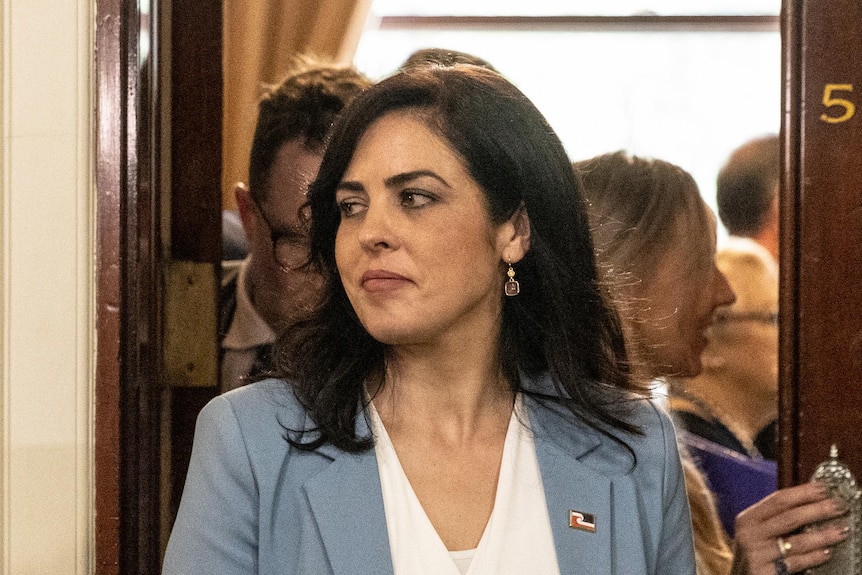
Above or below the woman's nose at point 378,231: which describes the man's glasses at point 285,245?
below

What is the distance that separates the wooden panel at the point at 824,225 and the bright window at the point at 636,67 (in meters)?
0.08

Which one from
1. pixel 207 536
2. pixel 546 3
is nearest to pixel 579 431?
pixel 207 536

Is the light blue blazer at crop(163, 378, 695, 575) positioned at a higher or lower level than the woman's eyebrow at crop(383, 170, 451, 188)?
lower

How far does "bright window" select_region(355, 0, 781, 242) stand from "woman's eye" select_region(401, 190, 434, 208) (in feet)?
1.50

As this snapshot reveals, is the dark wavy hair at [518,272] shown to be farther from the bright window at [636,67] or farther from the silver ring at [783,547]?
the silver ring at [783,547]

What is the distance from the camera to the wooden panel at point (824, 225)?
1.96 m

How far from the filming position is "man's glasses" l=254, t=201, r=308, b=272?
218 cm

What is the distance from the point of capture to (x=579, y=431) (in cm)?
188

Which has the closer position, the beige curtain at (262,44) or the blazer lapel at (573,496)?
the blazer lapel at (573,496)

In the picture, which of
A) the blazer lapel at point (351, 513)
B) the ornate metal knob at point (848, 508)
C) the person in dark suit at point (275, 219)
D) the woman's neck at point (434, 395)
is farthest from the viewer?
the person in dark suit at point (275, 219)

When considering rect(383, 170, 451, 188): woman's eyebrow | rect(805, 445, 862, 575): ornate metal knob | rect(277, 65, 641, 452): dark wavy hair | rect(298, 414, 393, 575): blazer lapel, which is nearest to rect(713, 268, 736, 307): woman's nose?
rect(277, 65, 641, 452): dark wavy hair

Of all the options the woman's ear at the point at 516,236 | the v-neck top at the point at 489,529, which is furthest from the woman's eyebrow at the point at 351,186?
the v-neck top at the point at 489,529

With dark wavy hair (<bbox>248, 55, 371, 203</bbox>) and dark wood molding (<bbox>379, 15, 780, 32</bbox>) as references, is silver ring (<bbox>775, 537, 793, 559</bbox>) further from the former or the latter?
dark wavy hair (<bbox>248, 55, 371, 203</bbox>)

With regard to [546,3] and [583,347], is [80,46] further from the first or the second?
[583,347]
